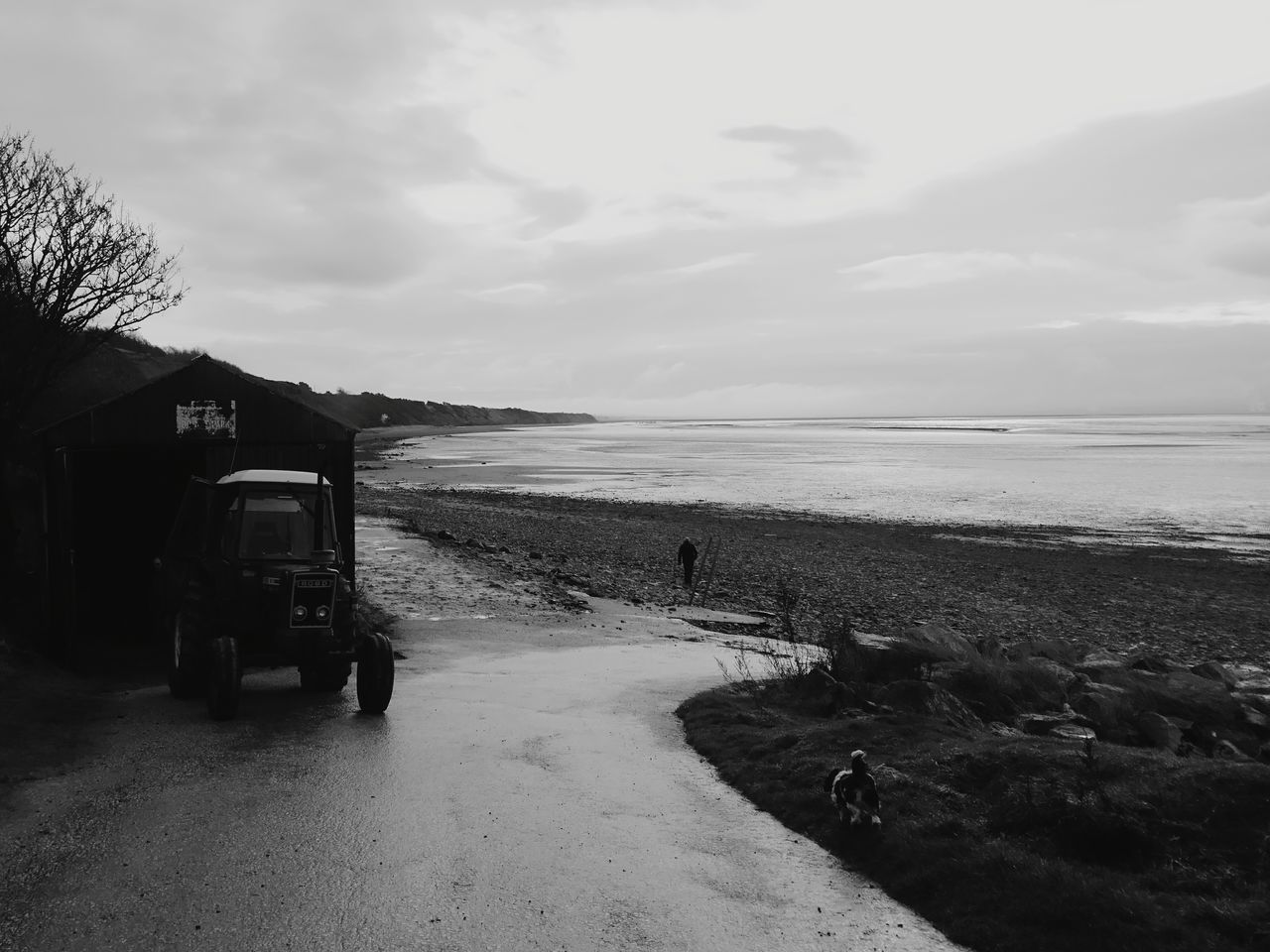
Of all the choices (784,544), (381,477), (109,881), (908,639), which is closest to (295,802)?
(109,881)

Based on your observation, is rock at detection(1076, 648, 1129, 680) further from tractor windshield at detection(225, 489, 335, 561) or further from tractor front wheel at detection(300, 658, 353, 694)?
tractor windshield at detection(225, 489, 335, 561)

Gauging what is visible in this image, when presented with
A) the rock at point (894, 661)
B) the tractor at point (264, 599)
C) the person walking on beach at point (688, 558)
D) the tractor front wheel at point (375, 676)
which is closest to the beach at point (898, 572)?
the person walking on beach at point (688, 558)

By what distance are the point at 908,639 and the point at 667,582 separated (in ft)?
43.9

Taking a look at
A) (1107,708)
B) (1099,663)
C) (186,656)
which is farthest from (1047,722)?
(186,656)

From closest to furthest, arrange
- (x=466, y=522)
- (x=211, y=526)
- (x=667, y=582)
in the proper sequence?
(x=211, y=526), (x=667, y=582), (x=466, y=522)

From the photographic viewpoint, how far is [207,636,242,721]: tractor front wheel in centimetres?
1198

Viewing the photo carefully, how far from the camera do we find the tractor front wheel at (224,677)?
11984 millimetres

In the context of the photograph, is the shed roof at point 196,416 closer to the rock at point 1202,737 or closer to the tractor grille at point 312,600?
the tractor grille at point 312,600

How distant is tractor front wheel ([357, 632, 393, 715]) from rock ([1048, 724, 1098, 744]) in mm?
8859

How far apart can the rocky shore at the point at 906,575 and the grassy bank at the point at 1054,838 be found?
20.7 ft

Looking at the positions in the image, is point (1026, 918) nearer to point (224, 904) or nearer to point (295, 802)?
point (224, 904)

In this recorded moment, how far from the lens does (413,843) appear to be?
28.1 feet

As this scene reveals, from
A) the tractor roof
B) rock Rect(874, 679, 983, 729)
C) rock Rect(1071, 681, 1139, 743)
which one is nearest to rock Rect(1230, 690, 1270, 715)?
rock Rect(1071, 681, 1139, 743)

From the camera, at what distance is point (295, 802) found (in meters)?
9.40
